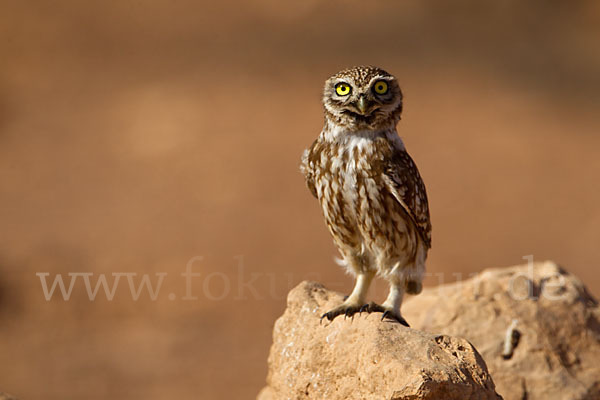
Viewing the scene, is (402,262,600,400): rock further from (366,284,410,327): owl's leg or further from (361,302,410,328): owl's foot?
(361,302,410,328): owl's foot

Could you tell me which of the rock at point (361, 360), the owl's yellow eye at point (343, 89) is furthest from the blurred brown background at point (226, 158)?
the owl's yellow eye at point (343, 89)

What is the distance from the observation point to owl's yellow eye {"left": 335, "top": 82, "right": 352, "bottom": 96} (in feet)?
13.4

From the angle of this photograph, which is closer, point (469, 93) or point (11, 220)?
point (11, 220)

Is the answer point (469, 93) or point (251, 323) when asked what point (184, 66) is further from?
point (251, 323)

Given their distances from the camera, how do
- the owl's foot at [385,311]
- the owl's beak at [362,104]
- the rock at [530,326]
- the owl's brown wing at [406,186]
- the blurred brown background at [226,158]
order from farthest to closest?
1. the blurred brown background at [226,158]
2. the rock at [530,326]
3. the owl's foot at [385,311]
4. the owl's brown wing at [406,186]
5. the owl's beak at [362,104]

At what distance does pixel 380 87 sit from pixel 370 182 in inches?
20.7

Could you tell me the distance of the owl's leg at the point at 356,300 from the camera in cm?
436

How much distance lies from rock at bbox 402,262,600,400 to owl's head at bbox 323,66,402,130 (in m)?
1.69

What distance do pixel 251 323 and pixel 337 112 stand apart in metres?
5.22

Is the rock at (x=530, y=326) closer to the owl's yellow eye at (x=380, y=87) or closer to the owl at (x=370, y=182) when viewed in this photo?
the owl at (x=370, y=182)

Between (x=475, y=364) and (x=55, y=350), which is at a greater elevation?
(x=475, y=364)

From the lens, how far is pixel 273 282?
31.7 ft

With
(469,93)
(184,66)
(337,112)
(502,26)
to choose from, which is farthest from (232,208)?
(502,26)

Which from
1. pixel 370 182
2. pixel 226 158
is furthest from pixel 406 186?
pixel 226 158
